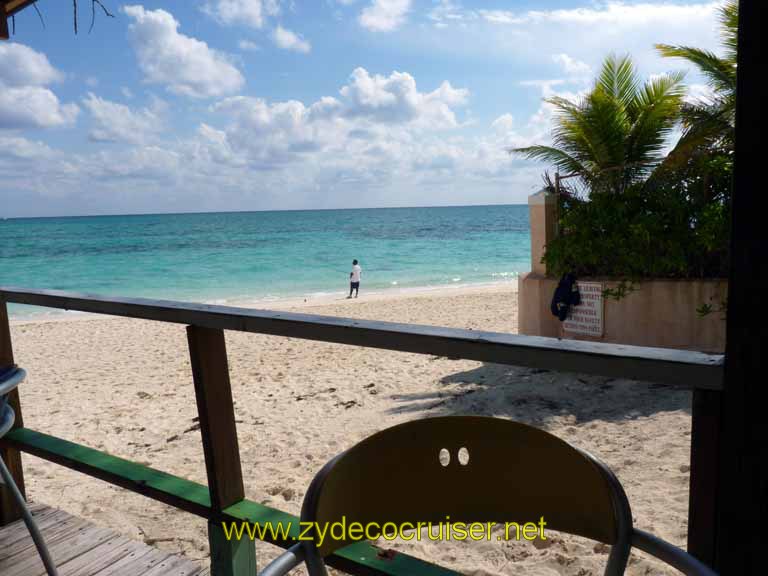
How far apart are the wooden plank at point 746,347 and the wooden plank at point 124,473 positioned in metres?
1.19

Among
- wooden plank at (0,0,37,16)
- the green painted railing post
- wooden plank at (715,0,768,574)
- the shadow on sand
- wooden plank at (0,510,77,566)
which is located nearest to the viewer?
wooden plank at (715,0,768,574)

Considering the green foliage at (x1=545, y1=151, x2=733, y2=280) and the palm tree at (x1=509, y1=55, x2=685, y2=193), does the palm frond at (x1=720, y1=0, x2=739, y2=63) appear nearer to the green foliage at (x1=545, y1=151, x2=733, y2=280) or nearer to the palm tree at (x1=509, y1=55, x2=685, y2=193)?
the palm tree at (x1=509, y1=55, x2=685, y2=193)

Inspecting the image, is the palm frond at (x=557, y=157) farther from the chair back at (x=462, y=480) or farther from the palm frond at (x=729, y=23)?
the chair back at (x=462, y=480)

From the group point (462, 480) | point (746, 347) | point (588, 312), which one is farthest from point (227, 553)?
point (588, 312)

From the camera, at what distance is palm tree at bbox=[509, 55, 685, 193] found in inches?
322

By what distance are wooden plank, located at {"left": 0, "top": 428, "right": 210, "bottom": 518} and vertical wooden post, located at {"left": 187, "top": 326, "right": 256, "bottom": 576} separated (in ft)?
0.24

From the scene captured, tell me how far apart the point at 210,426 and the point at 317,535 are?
0.77 m

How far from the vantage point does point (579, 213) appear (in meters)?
6.30

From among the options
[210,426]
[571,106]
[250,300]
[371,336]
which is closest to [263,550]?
[210,426]

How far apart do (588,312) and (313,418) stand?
306 centimetres

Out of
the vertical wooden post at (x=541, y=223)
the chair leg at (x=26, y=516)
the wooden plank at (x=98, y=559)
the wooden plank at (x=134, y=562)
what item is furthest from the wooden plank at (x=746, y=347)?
the vertical wooden post at (x=541, y=223)

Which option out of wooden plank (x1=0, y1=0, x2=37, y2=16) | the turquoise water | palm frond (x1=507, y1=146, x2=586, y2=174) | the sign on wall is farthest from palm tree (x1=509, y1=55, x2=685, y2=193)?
the turquoise water

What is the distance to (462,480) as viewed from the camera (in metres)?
0.87

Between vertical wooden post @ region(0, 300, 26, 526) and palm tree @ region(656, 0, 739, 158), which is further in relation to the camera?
palm tree @ region(656, 0, 739, 158)
